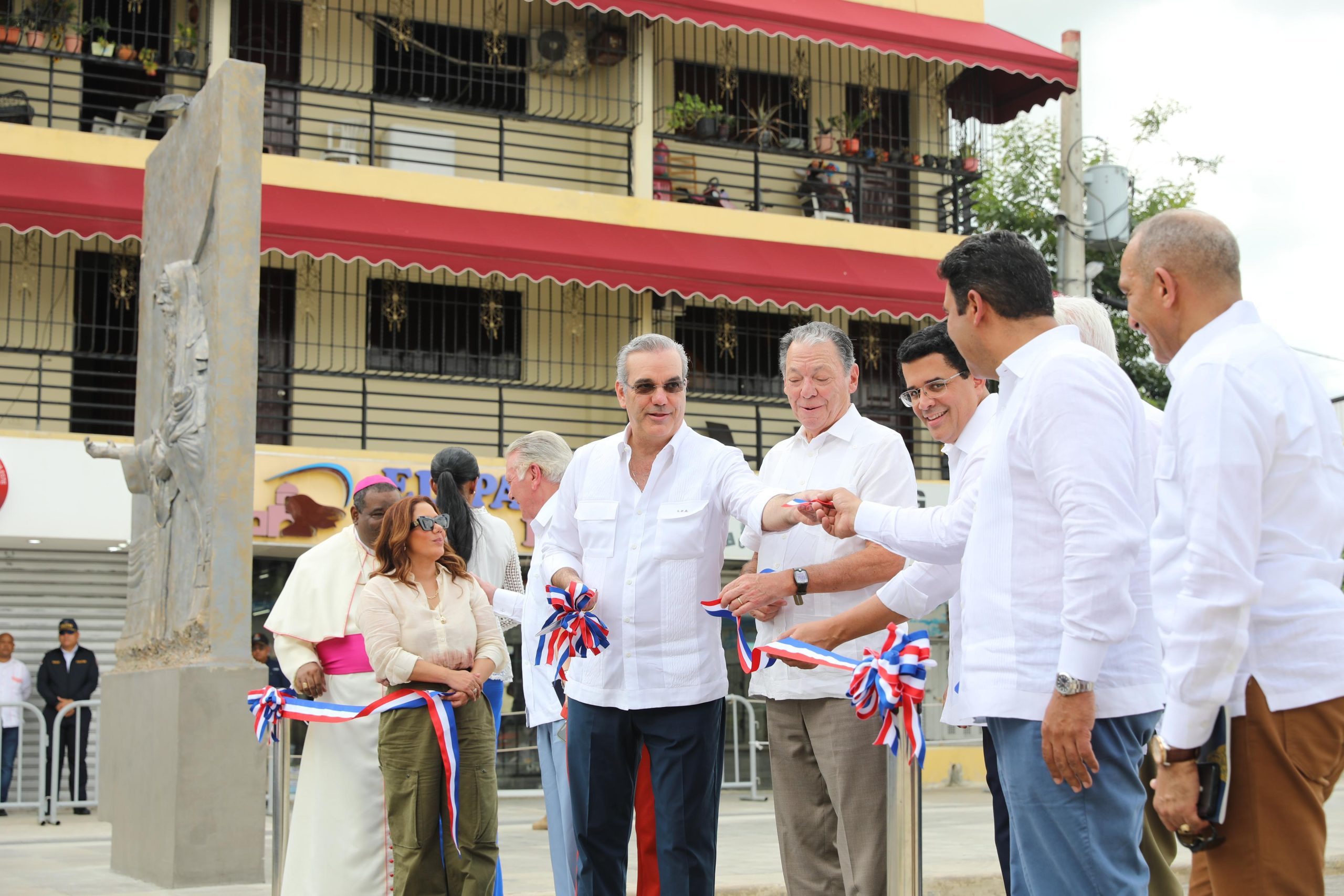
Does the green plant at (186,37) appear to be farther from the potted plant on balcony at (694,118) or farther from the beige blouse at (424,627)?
the beige blouse at (424,627)

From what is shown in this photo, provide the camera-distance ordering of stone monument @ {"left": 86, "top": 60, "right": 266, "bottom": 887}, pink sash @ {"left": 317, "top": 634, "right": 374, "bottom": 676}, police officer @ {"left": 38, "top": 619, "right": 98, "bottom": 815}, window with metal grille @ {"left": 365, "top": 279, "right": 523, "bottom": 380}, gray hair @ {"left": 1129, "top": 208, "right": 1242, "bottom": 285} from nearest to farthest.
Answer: gray hair @ {"left": 1129, "top": 208, "right": 1242, "bottom": 285}, pink sash @ {"left": 317, "top": 634, "right": 374, "bottom": 676}, stone monument @ {"left": 86, "top": 60, "right": 266, "bottom": 887}, police officer @ {"left": 38, "top": 619, "right": 98, "bottom": 815}, window with metal grille @ {"left": 365, "top": 279, "right": 523, "bottom": 380}

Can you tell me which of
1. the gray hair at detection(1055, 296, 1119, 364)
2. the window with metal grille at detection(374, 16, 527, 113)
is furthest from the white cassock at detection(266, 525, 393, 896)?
the window with metal grille at detection(374, 16, 527, 113)

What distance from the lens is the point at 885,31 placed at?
18.2 m

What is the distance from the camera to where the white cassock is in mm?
5852

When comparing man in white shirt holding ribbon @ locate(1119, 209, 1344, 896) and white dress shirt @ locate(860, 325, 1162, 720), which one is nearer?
man in white shirt holding ribbon @ locate(1119, 209, 1344, 896)

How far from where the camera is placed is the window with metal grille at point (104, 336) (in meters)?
16.3

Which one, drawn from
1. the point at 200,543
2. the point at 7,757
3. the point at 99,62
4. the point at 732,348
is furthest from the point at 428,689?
the point at 732,348

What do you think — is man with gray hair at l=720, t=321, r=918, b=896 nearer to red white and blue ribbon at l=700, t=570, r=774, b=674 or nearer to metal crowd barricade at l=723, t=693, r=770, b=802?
red white and blue ribbon at l=700, t=570, r=774, b=674

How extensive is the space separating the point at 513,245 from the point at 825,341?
11591mm

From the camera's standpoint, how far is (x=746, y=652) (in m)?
4.40

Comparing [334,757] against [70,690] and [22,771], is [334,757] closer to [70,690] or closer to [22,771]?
[70,690]

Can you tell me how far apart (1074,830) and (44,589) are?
1482cm

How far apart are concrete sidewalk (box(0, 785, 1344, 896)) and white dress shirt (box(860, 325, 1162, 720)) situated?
4114mm

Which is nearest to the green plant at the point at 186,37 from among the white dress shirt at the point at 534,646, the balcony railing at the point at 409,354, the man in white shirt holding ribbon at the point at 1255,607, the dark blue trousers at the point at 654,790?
the balcony railing at the point at 409,354
